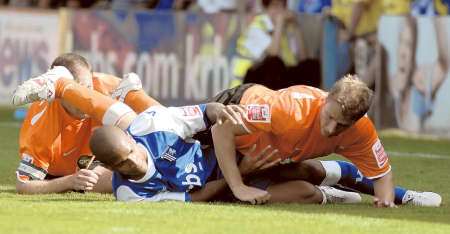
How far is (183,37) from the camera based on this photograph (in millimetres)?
18250

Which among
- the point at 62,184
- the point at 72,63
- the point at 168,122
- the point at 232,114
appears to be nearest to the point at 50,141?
the point at 62,184

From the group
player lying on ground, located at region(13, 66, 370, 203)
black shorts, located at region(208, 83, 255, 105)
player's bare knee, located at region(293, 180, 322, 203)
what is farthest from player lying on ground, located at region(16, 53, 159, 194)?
player's bare knee, located at region(293, 180, 322, 203)

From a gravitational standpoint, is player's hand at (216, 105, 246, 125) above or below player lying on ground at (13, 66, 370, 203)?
above

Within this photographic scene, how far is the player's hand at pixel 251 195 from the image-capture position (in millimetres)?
9219

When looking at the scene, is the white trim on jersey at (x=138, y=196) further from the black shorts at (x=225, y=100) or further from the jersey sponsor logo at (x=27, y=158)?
the jersey sponsor logo at (x=27, y=158)

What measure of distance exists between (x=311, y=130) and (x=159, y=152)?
965 mm

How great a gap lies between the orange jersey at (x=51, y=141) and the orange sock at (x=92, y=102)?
0.42 metres

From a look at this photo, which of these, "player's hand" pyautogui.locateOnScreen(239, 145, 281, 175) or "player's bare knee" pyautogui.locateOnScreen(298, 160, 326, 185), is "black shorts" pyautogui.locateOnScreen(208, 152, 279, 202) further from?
"player's bare knee" pyautogui.locateOnScreen(298, 160, 326, 185)

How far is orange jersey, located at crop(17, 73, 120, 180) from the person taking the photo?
33.7ft

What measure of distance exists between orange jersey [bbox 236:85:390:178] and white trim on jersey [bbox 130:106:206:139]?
12.3 inches

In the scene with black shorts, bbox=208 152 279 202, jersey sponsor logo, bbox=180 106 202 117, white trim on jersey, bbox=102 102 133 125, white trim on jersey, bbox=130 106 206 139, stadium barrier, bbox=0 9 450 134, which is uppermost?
jersey sponsor logo, bbox=180 106 202 117

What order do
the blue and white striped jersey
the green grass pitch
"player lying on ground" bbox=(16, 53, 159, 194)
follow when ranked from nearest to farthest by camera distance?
the green grass pitch < the blue and white striped jersey < "player lying on ground" bbox=(16, 53, 159, 194)

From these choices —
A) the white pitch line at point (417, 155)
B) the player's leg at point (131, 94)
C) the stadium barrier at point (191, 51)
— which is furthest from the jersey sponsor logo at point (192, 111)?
the stadium barrier at point (191, 51)

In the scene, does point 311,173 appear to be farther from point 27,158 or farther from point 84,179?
point 27,158
